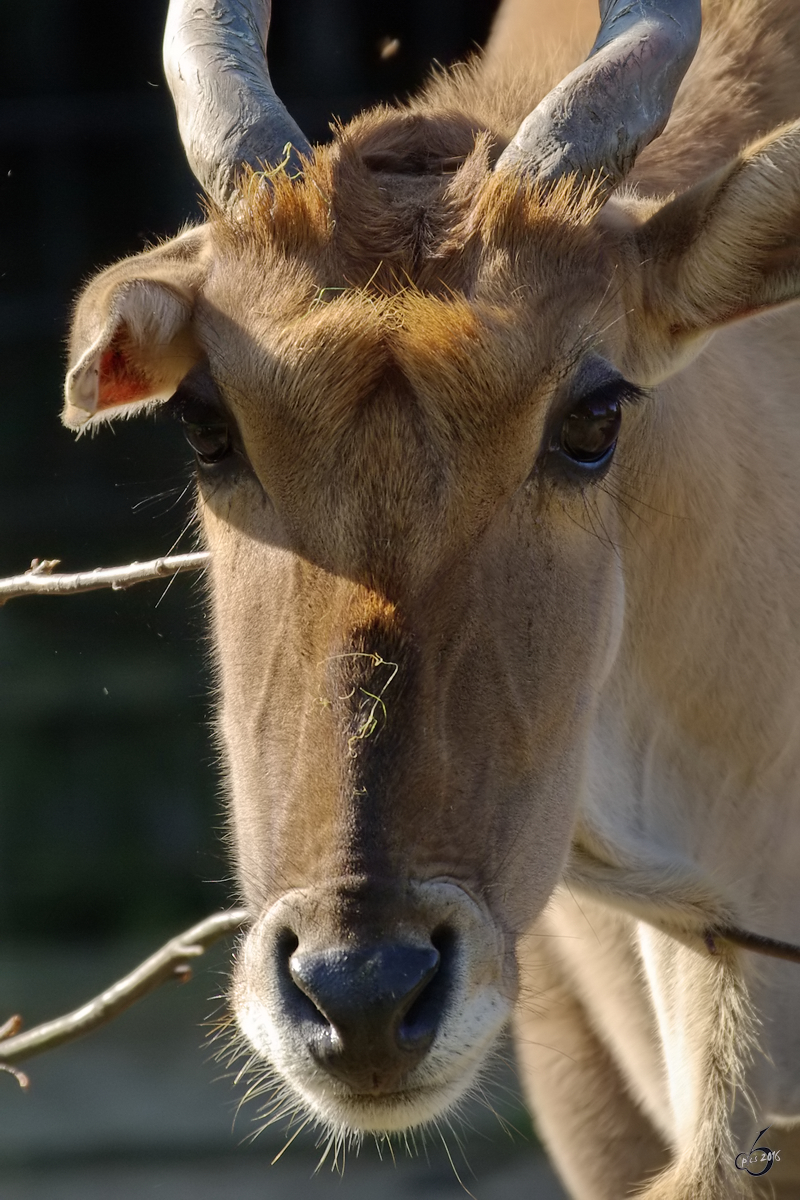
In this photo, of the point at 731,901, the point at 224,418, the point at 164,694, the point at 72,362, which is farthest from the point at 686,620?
the point at 164,694

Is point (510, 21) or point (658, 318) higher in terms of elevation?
point (658, 318)

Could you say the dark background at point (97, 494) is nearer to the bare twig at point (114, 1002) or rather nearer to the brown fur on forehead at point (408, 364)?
the bare twig at point (114, 1002)

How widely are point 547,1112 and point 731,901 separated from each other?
0.94m

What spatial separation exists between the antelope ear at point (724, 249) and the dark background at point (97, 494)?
435 centimetres

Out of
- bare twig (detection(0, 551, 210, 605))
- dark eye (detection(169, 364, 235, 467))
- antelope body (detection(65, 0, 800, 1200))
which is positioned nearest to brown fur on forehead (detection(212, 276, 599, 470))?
antelope body (detection(65, 0, 800, 1200))

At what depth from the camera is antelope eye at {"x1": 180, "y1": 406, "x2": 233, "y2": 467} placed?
2.72m

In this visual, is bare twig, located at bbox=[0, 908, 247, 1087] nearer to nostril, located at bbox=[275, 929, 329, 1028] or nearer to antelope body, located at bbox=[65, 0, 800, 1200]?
antelope body, located at bbox=[65, 0, 800, 1200]

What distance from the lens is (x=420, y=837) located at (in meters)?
2.32

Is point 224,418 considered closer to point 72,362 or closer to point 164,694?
point 72,362

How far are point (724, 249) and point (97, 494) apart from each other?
182 inches

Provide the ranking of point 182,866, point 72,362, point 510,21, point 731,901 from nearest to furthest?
point 72,362, point 731,901, point 510,21, point 182,866

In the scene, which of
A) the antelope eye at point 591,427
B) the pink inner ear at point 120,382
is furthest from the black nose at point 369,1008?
the pink inner ear at point 120,382

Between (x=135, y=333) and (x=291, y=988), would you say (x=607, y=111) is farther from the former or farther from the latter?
(x=291, y=988)

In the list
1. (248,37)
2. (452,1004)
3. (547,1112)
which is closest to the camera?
(452,1004)
